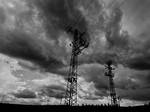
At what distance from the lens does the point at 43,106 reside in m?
15.1

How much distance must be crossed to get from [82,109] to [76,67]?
9.71 metres

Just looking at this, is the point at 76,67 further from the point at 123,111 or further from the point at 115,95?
the point at 115,95

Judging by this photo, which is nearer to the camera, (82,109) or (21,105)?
(21,105)

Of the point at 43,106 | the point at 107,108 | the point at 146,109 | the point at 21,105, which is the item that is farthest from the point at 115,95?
the point at 21,105

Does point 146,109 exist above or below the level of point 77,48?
below

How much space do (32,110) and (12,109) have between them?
6.50 feet

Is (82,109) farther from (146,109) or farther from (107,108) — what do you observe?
(146,109)

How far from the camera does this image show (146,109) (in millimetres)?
12945

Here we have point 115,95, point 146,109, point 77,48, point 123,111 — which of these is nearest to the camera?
point 146,109

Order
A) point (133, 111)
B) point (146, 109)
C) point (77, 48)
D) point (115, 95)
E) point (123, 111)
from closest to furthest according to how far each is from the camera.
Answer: point (146, 109) → point (133, 111) → point (123, 111) → point (77, 48) → point (115, 95)

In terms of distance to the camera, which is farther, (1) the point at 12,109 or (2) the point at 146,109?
(1) the point at 12,109

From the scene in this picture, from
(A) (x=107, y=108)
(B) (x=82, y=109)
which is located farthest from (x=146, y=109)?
(B) (x=82, y=109)

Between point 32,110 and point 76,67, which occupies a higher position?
point 76,67

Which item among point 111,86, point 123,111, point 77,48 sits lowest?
point 123,111
